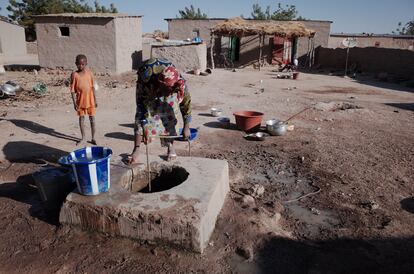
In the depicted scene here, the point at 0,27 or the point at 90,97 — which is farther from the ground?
the point at 0,27

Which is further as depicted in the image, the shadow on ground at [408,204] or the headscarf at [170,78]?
the shadow on ground at [408,204]

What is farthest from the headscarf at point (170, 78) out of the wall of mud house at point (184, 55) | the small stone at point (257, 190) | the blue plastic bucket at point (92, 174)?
the wall of mud house at point (184, 55)

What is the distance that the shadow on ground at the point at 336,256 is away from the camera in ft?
9.11

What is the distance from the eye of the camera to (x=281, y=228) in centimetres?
343

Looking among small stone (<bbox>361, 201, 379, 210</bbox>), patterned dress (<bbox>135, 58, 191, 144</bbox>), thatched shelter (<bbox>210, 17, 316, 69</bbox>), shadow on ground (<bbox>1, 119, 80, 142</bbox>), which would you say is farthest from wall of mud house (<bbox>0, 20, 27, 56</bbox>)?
small stone (<bbox>361, 201, 379, 210</bbox>)

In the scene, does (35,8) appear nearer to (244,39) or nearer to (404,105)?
(244,39)

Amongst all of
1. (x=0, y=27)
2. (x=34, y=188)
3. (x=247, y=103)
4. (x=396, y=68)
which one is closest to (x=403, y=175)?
(x=34, y=188)

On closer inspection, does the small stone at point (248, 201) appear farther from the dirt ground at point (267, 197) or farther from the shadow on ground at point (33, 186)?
the shadow on ground at point (33, 186)

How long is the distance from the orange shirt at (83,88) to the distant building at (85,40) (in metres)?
9.04

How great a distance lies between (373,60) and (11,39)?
23.0m

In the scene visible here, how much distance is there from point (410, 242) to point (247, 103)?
686 cm

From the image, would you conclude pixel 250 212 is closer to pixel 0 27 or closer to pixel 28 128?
pixel 28 128

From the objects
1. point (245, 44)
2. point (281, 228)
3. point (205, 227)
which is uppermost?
point (245, 44)

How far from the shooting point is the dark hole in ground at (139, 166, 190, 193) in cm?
377
